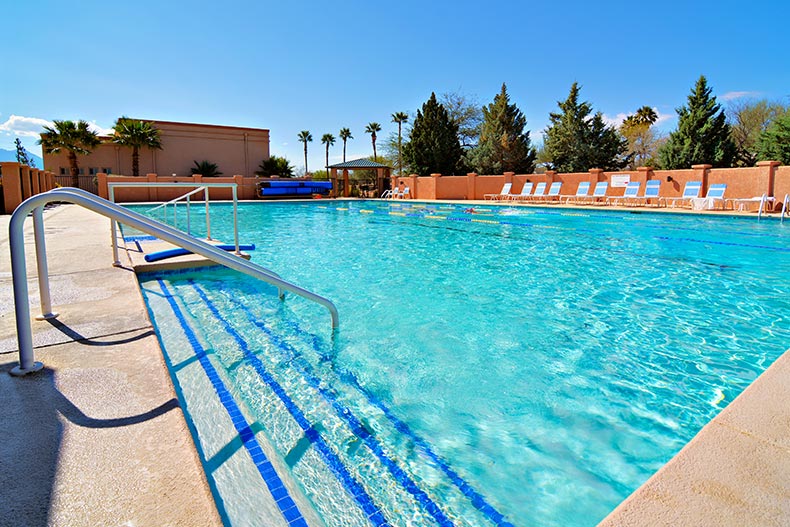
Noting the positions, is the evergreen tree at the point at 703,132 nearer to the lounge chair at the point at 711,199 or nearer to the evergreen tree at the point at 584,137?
the evergreen tree at the point at 584,137

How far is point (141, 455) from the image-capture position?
1.51m

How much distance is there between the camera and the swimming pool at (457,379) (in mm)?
2002

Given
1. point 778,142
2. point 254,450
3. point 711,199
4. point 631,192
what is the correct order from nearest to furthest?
point 254,450
point 711,199
point 631,192
point 778,142

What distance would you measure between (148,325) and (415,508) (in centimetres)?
210

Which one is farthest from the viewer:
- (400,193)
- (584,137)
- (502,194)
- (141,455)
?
(584,137)

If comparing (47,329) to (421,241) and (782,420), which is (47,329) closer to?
(782,420)

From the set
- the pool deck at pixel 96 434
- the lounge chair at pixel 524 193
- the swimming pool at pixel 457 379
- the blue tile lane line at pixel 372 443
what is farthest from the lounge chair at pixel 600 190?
the pool deck at pixel 96 434

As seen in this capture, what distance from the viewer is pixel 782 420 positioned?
178 centimetres

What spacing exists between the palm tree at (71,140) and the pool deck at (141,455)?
27.1 metres

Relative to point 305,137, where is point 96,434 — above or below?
below

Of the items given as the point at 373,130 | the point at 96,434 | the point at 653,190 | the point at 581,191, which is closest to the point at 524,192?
the point at 581,191

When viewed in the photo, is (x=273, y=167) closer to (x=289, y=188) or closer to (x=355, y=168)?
(x=289, y=188)

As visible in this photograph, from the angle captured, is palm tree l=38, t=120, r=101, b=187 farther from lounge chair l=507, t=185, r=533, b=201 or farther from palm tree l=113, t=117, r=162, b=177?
lounge chair l=507, t=185, r=533, b=201

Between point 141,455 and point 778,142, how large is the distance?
2942 cm
